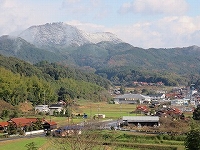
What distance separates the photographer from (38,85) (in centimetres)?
5522

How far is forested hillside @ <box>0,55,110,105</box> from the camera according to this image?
163ft

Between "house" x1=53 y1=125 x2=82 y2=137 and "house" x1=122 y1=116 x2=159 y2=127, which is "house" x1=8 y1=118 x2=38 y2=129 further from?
"house" x1=122 y1=116 x2=159 y2=127

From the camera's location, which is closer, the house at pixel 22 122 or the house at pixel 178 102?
the house at pixel 22 122

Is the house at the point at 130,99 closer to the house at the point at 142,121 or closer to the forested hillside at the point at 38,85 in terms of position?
the forested hillside at the point at 38,85

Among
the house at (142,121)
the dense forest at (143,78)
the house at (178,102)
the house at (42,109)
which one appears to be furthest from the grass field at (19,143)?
the dense forest at (143,78)

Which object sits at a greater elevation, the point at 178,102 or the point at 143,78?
the point at 143,78

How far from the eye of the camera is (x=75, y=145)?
1450 cm

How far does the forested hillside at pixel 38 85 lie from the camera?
49.6 meters

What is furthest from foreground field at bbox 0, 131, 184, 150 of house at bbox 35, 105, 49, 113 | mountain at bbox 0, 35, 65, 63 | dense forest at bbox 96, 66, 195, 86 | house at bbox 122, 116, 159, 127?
mountain at bbox 0, 35, 65, 63

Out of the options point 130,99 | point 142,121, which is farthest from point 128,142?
point 130,99

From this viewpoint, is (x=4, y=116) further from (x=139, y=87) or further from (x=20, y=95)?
(x=139, y=87)

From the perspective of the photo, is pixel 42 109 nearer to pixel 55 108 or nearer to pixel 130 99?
pixel 55 108

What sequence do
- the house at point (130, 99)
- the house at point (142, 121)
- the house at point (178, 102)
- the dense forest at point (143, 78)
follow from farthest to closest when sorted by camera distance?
1. the dense forest at point (143, 78)
2. the house at point (130, 99)
3. the house at point (178, 102)
4. the house at point (142, 121)

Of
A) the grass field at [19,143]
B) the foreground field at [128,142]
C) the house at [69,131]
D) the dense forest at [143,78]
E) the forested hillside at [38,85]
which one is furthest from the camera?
the dense forest at [143,78]
